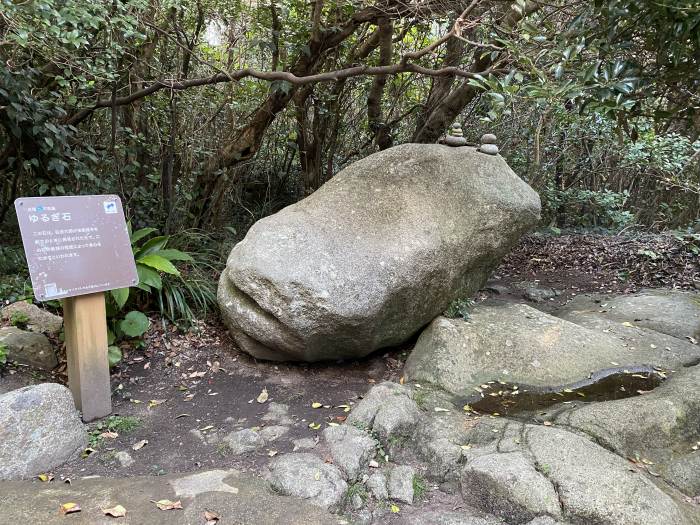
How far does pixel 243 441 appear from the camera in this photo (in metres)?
2.93

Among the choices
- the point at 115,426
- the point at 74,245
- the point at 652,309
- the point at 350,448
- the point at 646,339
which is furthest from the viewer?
the point at 652,309

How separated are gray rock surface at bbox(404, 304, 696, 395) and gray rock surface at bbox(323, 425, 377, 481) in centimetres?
91

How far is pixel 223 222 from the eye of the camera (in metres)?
6.05

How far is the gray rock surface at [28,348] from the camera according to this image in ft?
11.0

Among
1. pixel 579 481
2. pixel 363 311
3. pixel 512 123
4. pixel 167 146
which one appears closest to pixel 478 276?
pixel 363 311

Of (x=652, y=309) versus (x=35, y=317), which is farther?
(x=652, y=309)

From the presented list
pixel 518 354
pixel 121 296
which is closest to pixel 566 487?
pixel 518 354

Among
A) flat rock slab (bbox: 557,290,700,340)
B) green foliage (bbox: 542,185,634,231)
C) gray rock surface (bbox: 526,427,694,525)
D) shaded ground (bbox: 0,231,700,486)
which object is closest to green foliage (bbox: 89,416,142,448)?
shaded ground (bbox: 0,231,700,486)

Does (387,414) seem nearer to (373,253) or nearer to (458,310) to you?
(373,253)

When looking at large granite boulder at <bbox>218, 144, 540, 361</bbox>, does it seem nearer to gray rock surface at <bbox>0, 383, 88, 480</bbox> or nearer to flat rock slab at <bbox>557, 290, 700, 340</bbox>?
flat rock slab at <bbox>557, 290, 700, 340</bbox>

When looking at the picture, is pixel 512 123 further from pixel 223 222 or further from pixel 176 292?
pixel 176 292

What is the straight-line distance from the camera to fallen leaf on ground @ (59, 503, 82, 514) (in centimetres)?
216

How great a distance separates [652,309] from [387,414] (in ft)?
10.8

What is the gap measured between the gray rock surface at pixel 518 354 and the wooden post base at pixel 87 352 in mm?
2112
